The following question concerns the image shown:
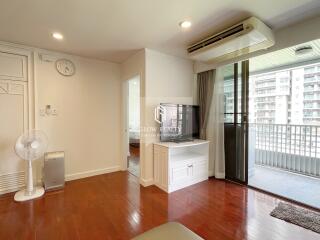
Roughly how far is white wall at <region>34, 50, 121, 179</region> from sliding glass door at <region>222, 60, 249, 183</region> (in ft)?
7.24

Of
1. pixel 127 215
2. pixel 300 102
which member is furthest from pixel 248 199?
pixel 300 102

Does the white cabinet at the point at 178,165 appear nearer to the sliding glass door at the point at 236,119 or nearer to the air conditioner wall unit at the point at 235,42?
Result: the sliding glass door at the point at 236,119

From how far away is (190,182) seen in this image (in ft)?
10.1

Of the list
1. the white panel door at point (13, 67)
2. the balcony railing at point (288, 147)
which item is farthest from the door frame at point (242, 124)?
the white panel door at point (13, 67)

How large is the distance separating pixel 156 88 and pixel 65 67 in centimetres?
168

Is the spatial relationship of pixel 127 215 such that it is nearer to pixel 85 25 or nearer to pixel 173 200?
pixel 173 200

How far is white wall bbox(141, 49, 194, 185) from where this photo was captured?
3016 mm

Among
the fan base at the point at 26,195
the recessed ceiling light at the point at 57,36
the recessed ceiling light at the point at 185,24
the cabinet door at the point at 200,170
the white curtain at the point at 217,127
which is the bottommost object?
the fan base at the point at 26,195

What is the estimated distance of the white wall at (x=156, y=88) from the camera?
Result: 3016mm

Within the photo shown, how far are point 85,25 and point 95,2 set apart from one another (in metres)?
0.51

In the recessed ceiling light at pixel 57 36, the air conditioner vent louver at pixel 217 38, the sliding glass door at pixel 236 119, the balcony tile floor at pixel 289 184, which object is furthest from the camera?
the sliding glass door at pixel 236 119

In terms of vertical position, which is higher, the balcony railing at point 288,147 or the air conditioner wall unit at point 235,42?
the air conditioner wall unit at point 235,42

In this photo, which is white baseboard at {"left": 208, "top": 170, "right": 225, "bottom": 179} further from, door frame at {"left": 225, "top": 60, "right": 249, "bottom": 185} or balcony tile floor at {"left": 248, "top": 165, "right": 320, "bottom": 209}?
balcony tile floor at {"left": 248, "top": 165, "right": 320, "bottom": 209}

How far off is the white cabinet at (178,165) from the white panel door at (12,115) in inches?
87.4
